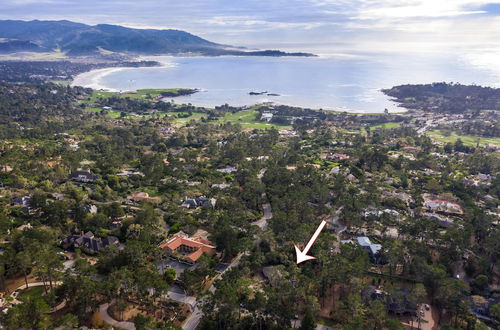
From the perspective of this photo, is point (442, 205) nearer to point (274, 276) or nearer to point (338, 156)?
point (338, 156)

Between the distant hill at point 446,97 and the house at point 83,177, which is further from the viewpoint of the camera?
the distant hill at point 446,97

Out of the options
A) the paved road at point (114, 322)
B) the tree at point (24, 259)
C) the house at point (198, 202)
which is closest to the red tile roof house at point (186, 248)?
the paved road at point (114, 322)

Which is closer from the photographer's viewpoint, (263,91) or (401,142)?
(401,142)

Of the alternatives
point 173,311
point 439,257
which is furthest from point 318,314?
point 439,257

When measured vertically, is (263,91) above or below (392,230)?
above

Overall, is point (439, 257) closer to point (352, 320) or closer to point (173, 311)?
point (352, 320)

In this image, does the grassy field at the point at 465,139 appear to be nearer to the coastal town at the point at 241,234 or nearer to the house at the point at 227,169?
the coastal town at the point at 241,234
